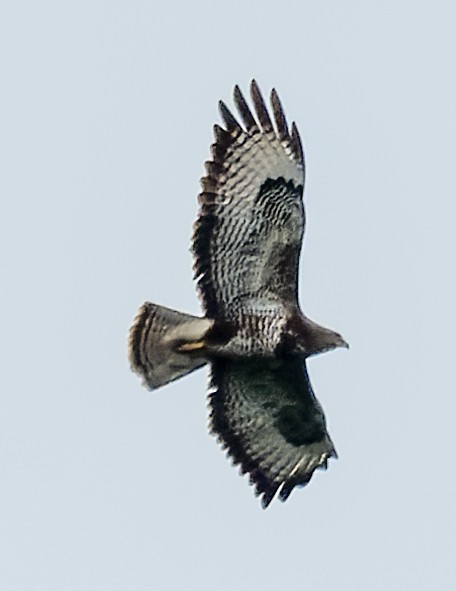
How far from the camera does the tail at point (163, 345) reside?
17375mm

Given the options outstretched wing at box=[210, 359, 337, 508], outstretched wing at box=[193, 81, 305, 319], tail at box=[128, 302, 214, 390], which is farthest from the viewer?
outstretched wing at box=[210, 359, 337, 508]

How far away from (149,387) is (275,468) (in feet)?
4.33

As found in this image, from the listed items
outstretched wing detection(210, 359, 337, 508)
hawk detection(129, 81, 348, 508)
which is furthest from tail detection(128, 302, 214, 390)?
outstretched wing detection(210, 359, 337, 508)

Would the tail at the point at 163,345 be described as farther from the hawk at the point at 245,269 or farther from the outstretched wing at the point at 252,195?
the outstretched wing at the point at 252,195

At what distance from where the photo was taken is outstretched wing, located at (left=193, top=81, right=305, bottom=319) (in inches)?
674

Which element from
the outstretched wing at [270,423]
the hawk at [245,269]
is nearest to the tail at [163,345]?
the hawk at [245,269]

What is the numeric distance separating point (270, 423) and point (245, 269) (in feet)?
4.78

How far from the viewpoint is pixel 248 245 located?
17219mm

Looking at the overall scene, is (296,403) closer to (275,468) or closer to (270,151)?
(275,468)

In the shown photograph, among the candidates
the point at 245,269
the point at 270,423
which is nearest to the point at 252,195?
the point at 245,269

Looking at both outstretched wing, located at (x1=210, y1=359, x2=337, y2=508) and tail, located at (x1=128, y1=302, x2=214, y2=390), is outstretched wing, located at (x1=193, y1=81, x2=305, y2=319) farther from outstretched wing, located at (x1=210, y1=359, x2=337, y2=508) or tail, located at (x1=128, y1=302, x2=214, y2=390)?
outstretched wing, located at (x1=210, y1=359, x2=337, y2=508)

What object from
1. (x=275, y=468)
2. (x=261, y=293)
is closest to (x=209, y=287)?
(x=261, y=293)

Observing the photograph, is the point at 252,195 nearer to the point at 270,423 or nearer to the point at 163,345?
the point at 163,345

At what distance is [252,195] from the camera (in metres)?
17.2
